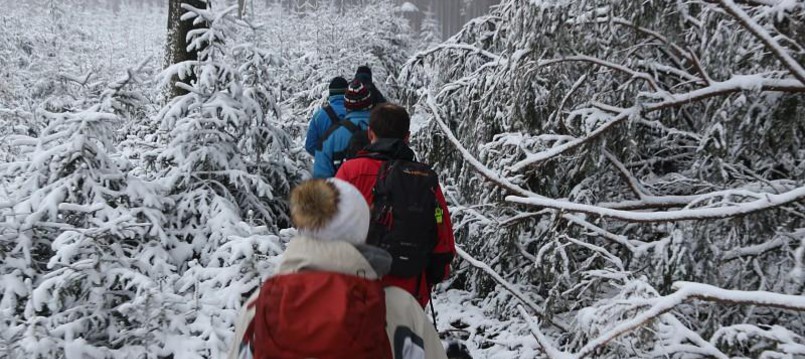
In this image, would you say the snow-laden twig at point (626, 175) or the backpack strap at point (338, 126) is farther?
the backpack strap at point (338, 126)

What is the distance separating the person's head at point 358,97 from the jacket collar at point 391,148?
1381mm

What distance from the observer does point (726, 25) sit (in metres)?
3.67

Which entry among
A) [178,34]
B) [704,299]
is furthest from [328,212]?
[178,34]

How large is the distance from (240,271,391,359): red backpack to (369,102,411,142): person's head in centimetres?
148

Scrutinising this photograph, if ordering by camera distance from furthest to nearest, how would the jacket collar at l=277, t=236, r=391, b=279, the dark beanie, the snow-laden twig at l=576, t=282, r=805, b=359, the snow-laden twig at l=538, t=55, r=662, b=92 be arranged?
the dark beanie, the snow-laden twig at l=538, t=55, r=662, b=92, the snow-laden twig at l=576, t=282, r=805, b=359, the jacket collar at l=277, t=236, r=391, b=279

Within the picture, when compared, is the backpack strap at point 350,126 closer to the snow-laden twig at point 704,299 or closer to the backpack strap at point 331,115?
the backpack strap at point 331,115

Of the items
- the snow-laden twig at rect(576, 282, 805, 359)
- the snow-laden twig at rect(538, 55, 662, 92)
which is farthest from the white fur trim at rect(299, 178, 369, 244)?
the snow-laden twig at rect(538, 55, 662, 92)

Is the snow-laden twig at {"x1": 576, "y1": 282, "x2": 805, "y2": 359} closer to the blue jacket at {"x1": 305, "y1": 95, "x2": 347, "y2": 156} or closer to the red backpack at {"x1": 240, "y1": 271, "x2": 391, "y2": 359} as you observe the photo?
the red backpack at {"x1": 240, "y1": 271, "x2": 391, "y2": 359}

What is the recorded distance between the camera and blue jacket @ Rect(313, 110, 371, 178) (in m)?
4.17

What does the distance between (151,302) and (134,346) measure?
257 mm

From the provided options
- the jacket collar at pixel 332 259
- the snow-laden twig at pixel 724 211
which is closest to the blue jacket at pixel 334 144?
the snow-laden twig at pixel 724 211

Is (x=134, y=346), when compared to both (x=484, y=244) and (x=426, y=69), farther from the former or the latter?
(x=426, y=69)

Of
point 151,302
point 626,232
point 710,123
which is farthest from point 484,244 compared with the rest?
point 151,302

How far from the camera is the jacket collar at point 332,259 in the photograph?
155 centimetres
